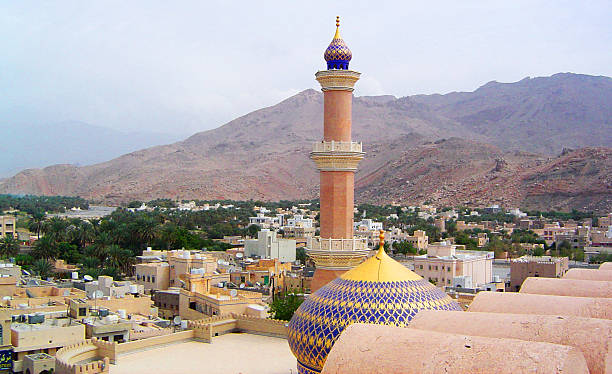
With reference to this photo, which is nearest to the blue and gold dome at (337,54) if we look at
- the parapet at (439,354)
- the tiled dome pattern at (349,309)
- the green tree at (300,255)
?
the tiled dome pattern at (349,309)

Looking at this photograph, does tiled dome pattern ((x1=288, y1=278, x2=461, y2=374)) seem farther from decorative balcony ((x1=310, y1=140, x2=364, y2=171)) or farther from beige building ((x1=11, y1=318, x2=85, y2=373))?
beige building ((x1=11, y1=318, x2=85, y2=373))

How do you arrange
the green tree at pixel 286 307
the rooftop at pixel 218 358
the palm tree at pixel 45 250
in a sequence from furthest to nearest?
the palm tree at pixel 45 250 → the green tree at pixel 286 307 → the rooftop at pixel 218 358

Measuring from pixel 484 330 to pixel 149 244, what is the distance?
127ft

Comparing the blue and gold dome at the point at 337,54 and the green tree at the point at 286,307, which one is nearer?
the blue and gold dome at the point at 337,54

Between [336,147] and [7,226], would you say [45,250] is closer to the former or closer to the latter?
[7,226]

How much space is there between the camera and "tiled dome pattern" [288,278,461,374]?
9914 millimetres

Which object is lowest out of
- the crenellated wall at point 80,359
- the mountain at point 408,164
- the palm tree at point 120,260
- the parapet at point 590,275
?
the crenellated wall at point 80,359

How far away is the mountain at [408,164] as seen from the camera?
95.4 metres

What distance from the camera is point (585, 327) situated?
529cm

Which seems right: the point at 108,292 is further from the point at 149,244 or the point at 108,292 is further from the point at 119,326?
the point at 149,244

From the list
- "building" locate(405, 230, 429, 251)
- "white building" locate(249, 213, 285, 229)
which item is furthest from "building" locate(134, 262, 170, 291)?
"white building" locate(249, 213, 285, 229)

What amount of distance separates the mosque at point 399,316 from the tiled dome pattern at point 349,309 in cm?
2

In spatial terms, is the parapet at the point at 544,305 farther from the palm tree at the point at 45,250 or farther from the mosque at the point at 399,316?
the palm tree at the point at 45,250

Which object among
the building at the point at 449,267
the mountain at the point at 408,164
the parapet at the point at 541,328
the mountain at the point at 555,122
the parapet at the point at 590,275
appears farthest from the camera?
the mountain at the point at 555,122
